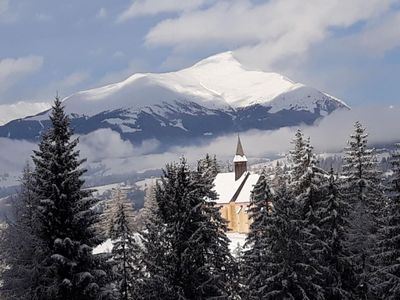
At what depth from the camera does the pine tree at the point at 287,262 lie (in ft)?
104

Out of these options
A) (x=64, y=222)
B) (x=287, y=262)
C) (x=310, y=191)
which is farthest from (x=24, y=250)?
(x=310, y=191)

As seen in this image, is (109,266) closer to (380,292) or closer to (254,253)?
(254,253)

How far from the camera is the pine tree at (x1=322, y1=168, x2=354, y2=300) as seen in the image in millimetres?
35500

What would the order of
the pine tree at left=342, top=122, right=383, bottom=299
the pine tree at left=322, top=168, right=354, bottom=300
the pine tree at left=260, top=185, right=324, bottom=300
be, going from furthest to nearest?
the pine tree at left=342, top=122, right=383, bottom=299 < the pine tree at left=322, top=168, right=354, bottom=300 < the pine tree at left=260, top=185, right=324, bottom=300

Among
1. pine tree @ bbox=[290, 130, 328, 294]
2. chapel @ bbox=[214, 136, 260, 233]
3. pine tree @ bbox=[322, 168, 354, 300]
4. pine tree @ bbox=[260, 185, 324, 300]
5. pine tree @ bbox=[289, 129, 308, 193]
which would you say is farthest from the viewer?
chapel @ bbox=[214, 136, 260, 233]

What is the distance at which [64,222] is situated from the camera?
90.5 feet

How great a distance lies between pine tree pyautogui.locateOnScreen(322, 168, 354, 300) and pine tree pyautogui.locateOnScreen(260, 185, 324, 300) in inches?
108

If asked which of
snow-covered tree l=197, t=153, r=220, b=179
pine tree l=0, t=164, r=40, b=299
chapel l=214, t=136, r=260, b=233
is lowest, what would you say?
chapel l=214, t=136, r=260, b=233

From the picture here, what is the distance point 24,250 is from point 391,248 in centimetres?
1851

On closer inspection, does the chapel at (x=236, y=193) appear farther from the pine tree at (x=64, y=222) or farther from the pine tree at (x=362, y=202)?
the pine tree at (x=64, y=222)

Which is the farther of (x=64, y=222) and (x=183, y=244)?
(x=183, y=244)

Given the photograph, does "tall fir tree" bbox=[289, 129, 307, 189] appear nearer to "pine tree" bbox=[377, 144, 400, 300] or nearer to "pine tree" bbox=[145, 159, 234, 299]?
"pine tree" bbox=[377, 144, 400, 300]

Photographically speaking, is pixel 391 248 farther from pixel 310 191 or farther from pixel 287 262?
pixel 310 191

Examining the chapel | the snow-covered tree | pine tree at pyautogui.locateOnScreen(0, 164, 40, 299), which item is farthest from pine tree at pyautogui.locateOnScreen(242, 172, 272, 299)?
the chapel
